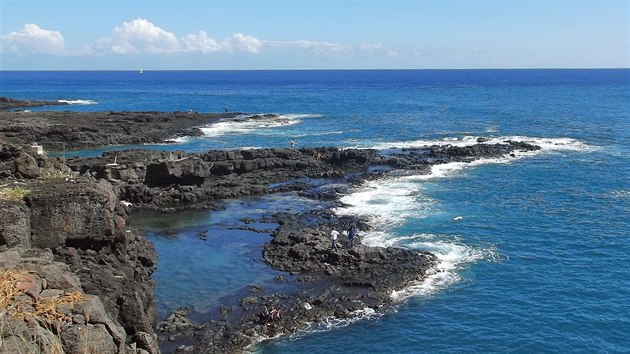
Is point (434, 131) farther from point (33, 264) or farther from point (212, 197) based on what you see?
point (33, 264)

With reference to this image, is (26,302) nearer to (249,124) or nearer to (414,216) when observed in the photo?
(414,216)

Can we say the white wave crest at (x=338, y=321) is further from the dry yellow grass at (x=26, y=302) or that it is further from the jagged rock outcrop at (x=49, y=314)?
the dry yellow grass at (x=26, y=302)

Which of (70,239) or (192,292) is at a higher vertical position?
(70,239)

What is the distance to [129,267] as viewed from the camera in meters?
28.4

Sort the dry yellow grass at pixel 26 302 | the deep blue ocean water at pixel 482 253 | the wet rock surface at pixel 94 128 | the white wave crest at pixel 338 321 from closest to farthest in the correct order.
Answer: the dry yellow grass at pixel 26 302 < the deep blue ocean water at pixel 482 253 < the white wave crest at pixel 338 321 < the wet rock surface at pixel 94 128

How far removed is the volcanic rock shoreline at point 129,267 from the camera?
15.4 m

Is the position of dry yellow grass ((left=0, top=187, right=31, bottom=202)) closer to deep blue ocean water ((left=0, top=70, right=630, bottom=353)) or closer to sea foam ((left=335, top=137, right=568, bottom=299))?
deep blue ocean water ((left=0, top=70, right=630, bottom=353))

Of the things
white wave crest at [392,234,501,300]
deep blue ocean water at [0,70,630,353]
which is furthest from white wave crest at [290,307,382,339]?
white wave crest at [392,234,501,300]

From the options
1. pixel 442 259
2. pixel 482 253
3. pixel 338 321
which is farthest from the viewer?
pixel 482 253

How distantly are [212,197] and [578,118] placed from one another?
85.8 meters

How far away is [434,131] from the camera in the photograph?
9488cm

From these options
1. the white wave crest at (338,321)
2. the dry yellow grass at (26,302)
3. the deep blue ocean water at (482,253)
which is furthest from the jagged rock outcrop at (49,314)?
the white wave crest at (338,321)

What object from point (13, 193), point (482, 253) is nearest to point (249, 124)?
point (482, 253)

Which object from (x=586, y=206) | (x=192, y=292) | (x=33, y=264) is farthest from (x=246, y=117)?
(x=33, y=264)
